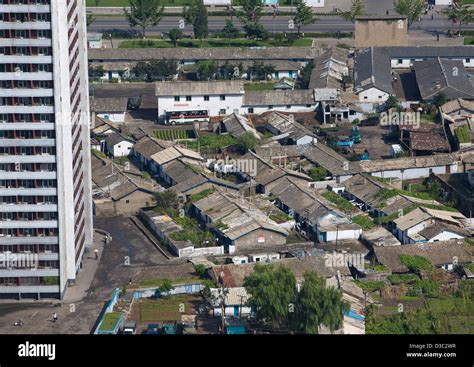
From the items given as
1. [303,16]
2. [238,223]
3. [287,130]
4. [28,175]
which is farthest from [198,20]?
[28,175]

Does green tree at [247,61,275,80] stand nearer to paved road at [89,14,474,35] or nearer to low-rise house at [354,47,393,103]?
low-rise house at [354,47,393,103]

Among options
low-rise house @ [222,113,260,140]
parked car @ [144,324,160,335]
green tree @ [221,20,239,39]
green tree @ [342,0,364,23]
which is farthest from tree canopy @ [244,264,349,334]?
green tree @ [342,0,364,23]

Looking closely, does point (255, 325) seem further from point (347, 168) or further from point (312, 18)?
point (312, 18)

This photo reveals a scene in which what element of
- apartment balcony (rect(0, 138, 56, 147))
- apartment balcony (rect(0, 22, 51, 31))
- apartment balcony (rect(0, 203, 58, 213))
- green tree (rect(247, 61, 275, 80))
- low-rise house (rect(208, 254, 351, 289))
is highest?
apartment balcony (rect(0, 22, 51, 31))

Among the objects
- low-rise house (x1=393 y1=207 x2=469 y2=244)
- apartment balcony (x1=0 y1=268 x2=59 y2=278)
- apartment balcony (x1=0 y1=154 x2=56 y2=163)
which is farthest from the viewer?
low-rise house (x1=393 y1=207 x2=469 y2=244)

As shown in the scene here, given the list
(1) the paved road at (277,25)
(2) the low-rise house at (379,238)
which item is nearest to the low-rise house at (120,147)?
(2) the low-rise house at (379,238)

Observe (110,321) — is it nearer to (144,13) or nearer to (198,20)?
(198,20)

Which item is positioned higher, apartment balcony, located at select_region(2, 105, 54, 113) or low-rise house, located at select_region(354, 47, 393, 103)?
apartment balcony, located at select_region(2, 105, 54, 113)
